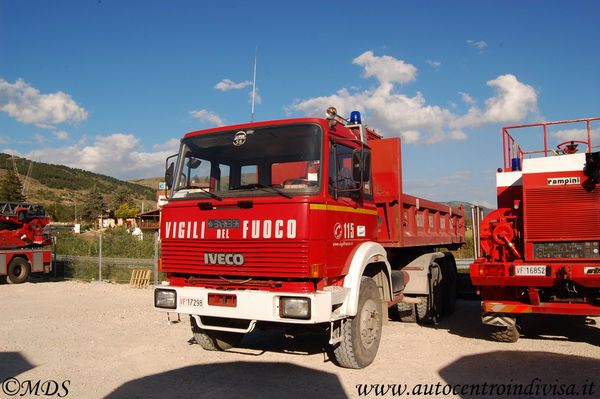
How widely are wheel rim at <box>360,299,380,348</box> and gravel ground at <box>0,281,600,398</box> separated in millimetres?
320

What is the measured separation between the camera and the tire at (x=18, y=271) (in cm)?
1612

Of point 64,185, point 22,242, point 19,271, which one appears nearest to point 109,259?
point 19,271

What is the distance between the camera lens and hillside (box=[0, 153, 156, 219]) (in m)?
87.3

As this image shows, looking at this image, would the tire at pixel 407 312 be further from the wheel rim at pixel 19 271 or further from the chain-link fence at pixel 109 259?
the wheel rim at pixel 19 271

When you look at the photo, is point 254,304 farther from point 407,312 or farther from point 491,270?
point 407,312

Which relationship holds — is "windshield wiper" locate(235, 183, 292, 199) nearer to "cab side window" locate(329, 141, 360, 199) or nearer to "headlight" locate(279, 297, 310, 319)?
"cab side window" locate(329, 141, 360, 199)

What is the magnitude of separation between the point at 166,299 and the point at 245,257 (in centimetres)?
118

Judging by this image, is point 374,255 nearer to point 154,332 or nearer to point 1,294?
point 154,332

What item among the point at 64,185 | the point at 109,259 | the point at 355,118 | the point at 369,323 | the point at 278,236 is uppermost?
the point at 64,185

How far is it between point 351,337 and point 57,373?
3486 mm

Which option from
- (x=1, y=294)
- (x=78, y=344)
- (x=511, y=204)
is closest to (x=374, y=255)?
(x=511, y=204)

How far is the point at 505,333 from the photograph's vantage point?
663 centimetres

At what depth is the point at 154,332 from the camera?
7.86m

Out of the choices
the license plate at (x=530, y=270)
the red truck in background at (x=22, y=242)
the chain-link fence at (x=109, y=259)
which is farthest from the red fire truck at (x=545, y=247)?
the red truck in background at (x=22, y=242)
